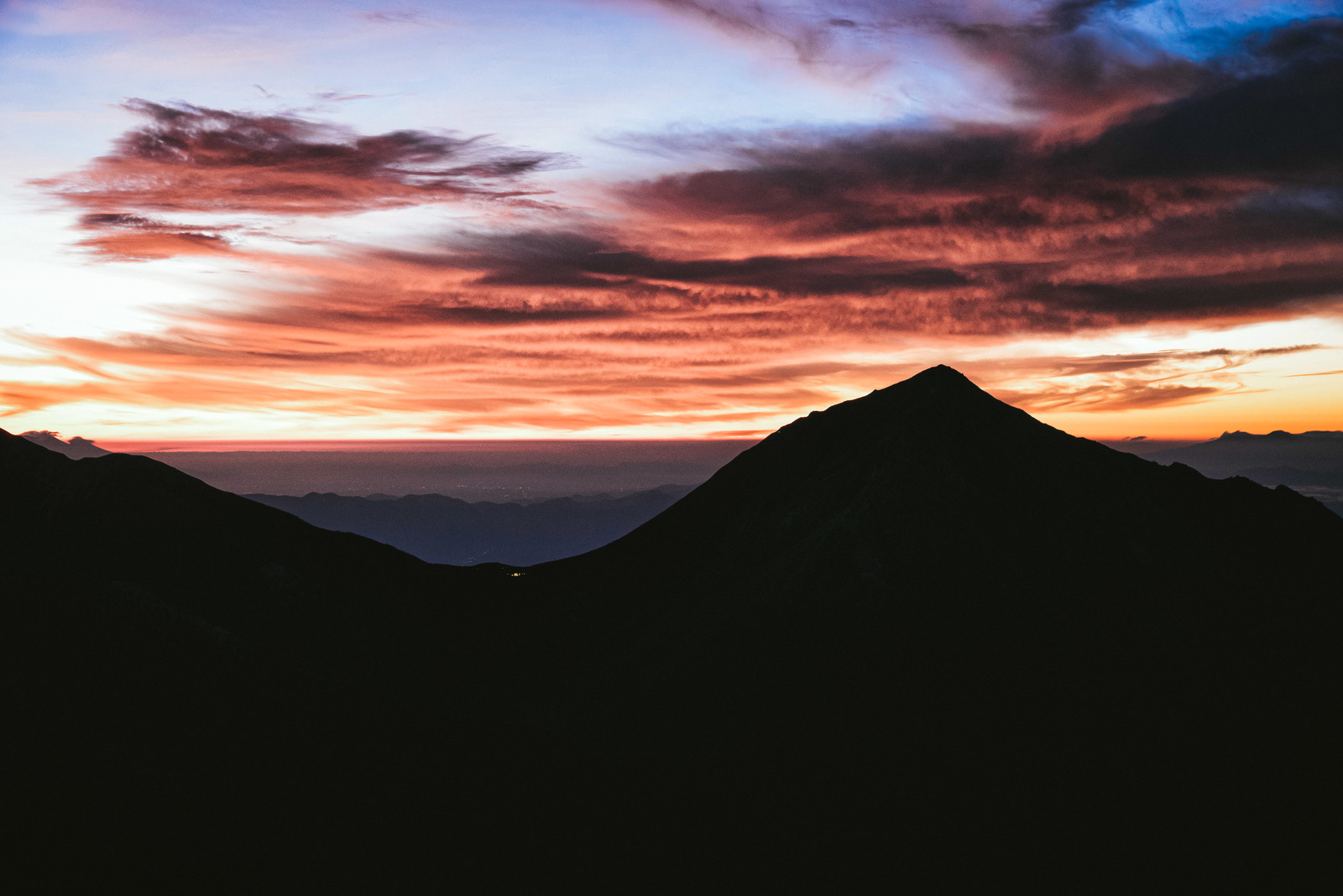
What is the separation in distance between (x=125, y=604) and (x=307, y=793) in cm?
2309

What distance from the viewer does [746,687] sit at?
68.3 m

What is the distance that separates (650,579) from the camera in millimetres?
97562

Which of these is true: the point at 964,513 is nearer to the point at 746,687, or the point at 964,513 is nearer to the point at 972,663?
the point at 972,663

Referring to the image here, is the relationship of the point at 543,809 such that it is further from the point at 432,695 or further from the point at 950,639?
the point at 950,639

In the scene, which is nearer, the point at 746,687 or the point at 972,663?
the point at 972,663

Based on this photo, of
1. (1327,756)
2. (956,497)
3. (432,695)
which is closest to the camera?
(1327,756)

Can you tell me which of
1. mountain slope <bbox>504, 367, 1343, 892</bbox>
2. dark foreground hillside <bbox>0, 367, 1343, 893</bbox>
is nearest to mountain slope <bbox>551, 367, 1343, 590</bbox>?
mountain slope <bbox>504, 367, 1343, 892</bbox>

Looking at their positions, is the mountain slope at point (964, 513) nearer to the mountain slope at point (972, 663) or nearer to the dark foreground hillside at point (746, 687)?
the mountain slope at point (972, 663)

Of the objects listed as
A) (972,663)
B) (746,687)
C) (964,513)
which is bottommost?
(746,687)

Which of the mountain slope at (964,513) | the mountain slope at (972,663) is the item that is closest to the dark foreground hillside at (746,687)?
the mountain slope at (972,663)

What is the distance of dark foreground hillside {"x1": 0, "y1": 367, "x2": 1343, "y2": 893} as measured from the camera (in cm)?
4794

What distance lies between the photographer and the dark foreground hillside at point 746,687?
4794 centimetres

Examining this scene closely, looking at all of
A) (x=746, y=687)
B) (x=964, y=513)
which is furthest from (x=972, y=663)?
(x=964, y=513)

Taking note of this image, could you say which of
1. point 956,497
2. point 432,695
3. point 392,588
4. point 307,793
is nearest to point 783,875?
point 307,793
